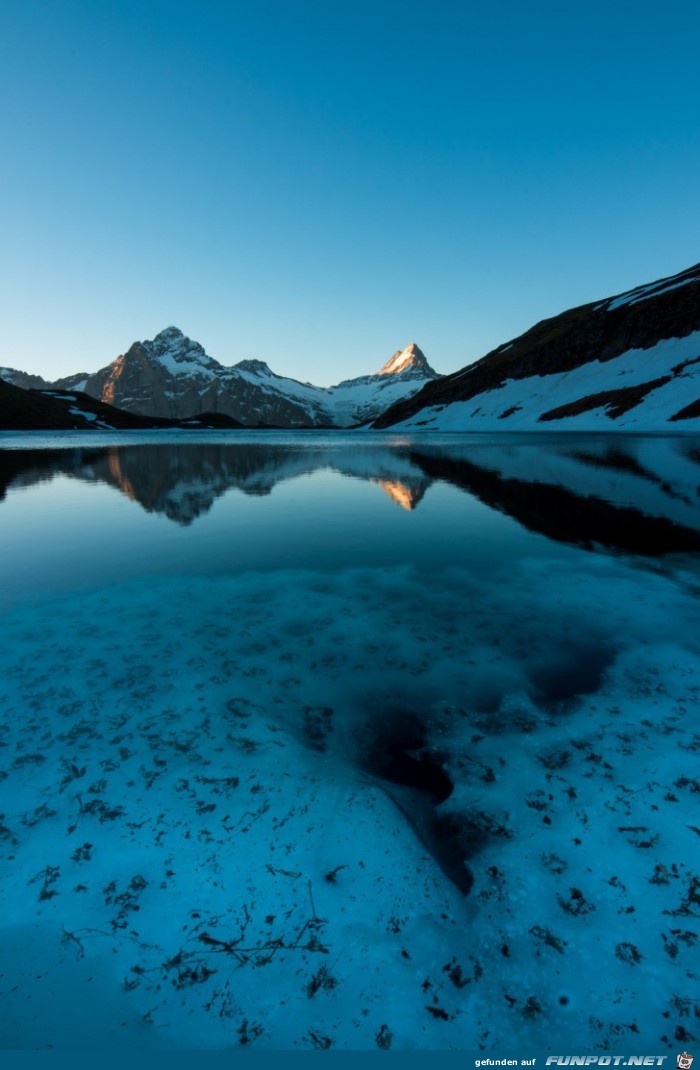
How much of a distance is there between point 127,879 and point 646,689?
7.09 m

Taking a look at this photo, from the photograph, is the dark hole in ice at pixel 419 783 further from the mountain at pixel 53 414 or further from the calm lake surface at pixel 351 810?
the mountain at pixel 53 414

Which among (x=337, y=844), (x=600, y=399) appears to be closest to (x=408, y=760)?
(x=337, y=844)

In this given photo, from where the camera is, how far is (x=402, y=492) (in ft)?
81.0

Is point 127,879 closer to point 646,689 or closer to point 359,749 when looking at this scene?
point 359,749

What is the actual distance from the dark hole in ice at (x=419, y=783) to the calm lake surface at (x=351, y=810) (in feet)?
0.10

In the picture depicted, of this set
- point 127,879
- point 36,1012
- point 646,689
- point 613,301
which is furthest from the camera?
point 613,301

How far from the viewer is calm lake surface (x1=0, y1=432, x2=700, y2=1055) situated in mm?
3199

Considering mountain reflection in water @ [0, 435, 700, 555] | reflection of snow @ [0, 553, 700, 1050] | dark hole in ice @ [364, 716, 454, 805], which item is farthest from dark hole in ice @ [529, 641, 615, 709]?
mountain reflection in water @ [0, 435, 700, 555]

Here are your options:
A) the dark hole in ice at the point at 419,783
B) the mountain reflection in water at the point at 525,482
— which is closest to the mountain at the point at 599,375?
the mountain reflection in water at the point at 525,482

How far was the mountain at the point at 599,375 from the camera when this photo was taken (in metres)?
75.2

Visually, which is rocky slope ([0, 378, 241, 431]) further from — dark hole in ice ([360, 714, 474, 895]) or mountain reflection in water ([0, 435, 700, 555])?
dark hole in ice ([360, 714, 474, 895])

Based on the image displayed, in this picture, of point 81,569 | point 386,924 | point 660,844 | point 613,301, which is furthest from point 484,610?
point 613,301

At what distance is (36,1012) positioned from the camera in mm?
3131

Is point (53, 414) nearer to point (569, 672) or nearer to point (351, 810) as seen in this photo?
point (569, 672)
